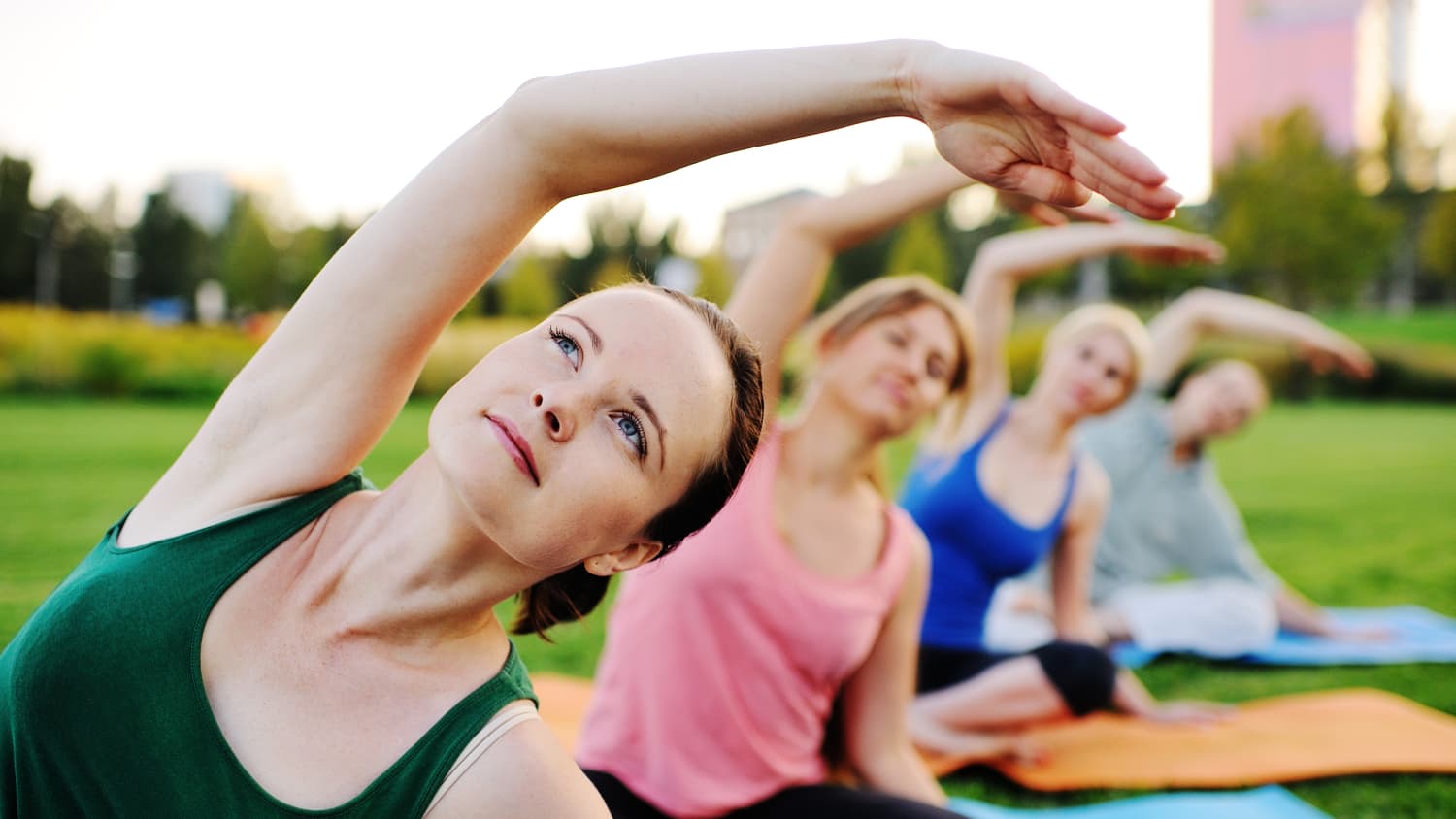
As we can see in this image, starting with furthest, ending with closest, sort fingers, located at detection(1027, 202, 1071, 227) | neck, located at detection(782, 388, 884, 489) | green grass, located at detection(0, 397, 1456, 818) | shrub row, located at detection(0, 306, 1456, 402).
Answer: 1. shrub row, located at detection(0, 306, 1456, 402)
2. green grass, located at detection(0, 397, 1456, 818)
3. neck, located at detection(782, 388, 884, 489)
4. fingers, located at detection(1027, 202, 1071, 227)

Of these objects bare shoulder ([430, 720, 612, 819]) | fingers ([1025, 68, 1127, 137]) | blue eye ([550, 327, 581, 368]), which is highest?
fingers ([1025, 68, 1127, 137])

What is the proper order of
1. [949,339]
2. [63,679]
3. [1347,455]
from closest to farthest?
[63,679] < [949,339] < [1347,455]

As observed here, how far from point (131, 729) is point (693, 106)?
1084mm

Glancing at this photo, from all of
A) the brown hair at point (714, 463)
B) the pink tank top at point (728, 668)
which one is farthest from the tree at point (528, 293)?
the brown hair at point (714, 463)

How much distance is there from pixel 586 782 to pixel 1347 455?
17.3 meters

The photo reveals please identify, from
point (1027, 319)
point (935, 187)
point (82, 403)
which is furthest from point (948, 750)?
point (1027, 319)

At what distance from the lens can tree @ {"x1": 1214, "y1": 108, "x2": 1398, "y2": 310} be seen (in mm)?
34406

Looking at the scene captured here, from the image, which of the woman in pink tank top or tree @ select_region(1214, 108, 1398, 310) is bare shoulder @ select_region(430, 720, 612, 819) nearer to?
the woman in pink tank top

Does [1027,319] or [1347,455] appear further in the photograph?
[1027,319]

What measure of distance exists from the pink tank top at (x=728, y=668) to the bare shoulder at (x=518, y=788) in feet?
3.98

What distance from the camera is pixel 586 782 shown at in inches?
58.5

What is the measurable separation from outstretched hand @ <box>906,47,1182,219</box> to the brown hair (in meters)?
0.46

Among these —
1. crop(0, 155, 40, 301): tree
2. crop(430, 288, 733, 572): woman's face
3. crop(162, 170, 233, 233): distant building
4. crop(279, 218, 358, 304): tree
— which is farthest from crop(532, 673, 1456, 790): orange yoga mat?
crop(162, 170, 233, 233): distant building

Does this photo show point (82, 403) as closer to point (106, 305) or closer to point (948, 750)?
point (948, 750)
